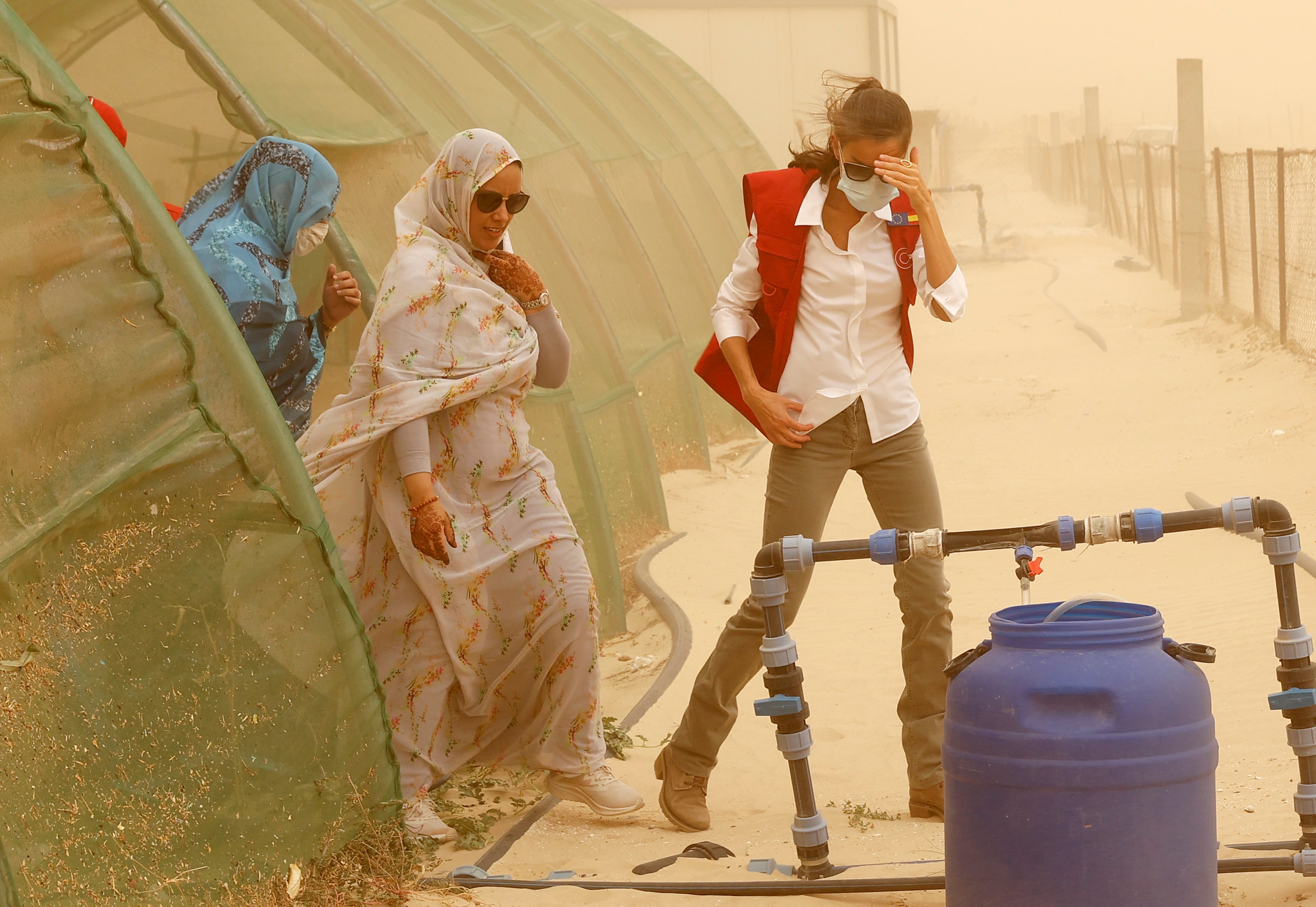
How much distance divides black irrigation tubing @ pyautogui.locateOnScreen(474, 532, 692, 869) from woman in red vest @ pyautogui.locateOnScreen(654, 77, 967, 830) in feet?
2.49

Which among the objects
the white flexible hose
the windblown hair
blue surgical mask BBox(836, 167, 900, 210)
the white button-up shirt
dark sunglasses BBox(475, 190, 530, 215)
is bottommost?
the white flexible hose

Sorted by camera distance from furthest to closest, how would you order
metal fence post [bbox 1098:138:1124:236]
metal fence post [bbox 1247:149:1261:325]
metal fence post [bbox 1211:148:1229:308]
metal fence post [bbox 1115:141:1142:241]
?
metal fence post [bbox 1098:138:1124:236]
metal fence post [bbox 1115:141:1142:241]
metal fence post [bbox 1211:148:1229:308]
metal fence post [bbox 1247:149:1261:325]

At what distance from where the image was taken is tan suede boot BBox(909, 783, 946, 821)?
416cm

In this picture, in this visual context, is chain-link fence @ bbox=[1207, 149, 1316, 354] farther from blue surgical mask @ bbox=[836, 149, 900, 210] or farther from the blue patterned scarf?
the blue patterned scarf

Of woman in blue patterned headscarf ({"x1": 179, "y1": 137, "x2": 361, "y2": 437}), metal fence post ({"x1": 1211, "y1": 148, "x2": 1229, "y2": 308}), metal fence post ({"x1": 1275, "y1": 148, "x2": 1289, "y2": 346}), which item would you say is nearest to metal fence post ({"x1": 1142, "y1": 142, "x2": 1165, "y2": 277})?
metal fence post ({"x1": 1211, "y1": 148, "x2": 1229, "y2": 308})

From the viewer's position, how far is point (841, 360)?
3953 mm

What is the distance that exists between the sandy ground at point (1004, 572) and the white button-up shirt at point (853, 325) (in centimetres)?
125

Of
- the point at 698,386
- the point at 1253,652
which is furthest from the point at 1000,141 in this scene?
the point at 1253,652

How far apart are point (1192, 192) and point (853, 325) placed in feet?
47.4

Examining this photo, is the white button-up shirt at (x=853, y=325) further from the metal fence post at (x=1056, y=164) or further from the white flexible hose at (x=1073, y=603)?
the metal fence post at (x=1056, y=164)

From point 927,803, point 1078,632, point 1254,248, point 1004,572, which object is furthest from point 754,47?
point 1078,632

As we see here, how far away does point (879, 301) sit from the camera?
3.98 metres

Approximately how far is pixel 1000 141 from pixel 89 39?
5936cm

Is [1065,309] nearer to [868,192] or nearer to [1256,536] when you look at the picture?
[1256,536]
